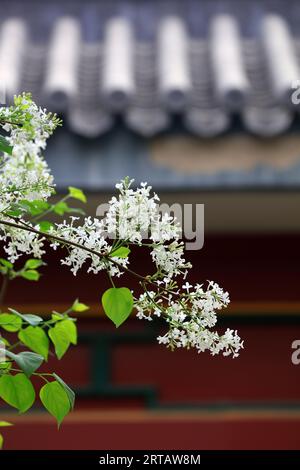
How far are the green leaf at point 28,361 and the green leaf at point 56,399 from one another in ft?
0.28

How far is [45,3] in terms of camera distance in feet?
11.9

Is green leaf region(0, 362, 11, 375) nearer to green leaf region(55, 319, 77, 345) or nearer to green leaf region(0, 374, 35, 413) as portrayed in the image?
green leaf region(0, 374, 35, 413)

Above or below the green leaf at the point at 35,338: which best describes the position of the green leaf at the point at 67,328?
above

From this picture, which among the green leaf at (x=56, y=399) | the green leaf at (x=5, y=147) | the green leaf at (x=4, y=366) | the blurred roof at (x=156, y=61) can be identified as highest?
the blurred roof at (x=156, y=61)

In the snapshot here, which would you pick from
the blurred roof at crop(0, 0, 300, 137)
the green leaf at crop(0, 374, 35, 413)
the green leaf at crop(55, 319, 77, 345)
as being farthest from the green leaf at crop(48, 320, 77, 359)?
the blurred roof at crop(0, 0, 300, 137)

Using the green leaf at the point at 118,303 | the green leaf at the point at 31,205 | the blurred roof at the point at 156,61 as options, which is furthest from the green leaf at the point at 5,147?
the blurred roof at the point at 156,61

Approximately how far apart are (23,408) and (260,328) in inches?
76.5

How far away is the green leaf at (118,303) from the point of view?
0.84m

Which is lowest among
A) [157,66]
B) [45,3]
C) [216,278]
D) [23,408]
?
[23,408]

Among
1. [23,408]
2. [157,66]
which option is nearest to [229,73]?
[157,66]

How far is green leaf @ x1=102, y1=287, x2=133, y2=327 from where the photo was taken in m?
0.84

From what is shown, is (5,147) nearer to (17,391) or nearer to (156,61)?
(17,391)

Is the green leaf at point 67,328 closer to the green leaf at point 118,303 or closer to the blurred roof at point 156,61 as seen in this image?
the green leaf at point 118,303
